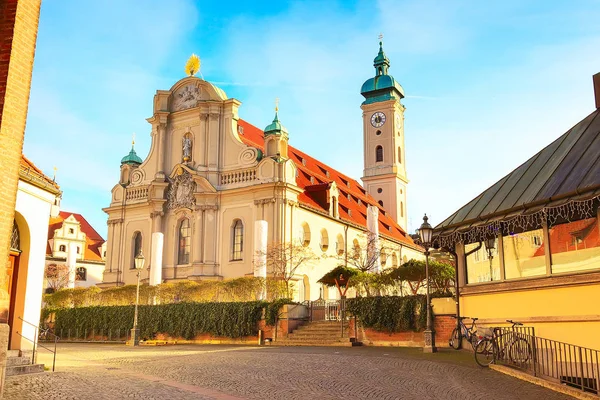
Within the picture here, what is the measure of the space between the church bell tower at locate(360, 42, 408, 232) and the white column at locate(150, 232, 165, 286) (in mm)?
31387

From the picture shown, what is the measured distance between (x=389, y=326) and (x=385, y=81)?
2001 inches

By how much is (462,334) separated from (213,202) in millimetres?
28227

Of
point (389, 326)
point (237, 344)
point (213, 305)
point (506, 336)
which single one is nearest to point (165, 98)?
point (213, 305)

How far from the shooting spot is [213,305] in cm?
3052

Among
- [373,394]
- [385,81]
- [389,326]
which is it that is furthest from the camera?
[385,81]

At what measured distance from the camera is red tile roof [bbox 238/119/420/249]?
158 ft

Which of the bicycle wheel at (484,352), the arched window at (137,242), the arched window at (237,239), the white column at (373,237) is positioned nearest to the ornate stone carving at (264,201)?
the arched window at (237,239)

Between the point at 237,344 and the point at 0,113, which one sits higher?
the point at 0,113

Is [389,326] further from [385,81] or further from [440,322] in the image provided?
[385,81]

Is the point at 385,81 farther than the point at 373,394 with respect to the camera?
Yes

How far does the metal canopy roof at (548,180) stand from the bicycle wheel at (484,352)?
11.0 ft

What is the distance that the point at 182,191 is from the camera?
4581 centimetres

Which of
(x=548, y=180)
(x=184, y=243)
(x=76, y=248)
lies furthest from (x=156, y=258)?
(x=76, y=248)

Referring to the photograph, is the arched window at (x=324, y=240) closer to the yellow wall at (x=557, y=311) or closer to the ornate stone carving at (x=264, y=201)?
the ornate stone carving at (x=264, y=201)
